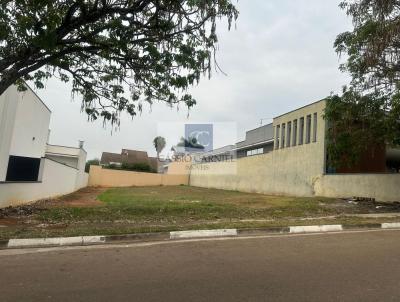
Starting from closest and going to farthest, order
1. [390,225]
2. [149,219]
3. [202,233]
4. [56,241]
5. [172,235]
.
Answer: [56,241] < [172,235] < [202,233] < [390,225] < [149,219]

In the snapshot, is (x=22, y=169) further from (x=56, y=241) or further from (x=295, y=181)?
(x=295, y=181)

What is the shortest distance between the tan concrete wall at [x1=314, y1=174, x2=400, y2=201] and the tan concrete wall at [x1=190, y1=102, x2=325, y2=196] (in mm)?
998

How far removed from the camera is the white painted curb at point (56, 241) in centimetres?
826

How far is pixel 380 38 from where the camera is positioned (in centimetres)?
1118

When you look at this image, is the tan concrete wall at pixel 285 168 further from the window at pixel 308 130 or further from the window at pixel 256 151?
the window at pixel 256 151

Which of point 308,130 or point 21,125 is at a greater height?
point 308,130

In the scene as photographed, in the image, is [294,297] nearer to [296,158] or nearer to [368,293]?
[368,293]

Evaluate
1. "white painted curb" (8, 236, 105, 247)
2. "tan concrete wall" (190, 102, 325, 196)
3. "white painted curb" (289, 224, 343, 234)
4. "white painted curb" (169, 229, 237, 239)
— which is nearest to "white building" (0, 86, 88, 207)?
"white painted curb" (8, 236, 105, 247)

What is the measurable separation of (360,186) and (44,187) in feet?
52.8

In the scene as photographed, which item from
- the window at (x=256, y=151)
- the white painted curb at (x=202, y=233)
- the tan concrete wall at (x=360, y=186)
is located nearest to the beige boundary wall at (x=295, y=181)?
the tan concrete wall at (x=360, y=186)

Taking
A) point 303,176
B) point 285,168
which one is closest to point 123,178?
point 285,168

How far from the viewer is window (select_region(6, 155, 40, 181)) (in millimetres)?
15265

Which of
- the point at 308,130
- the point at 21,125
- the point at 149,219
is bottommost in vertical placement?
the point at 149,219

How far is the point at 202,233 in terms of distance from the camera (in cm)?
966
